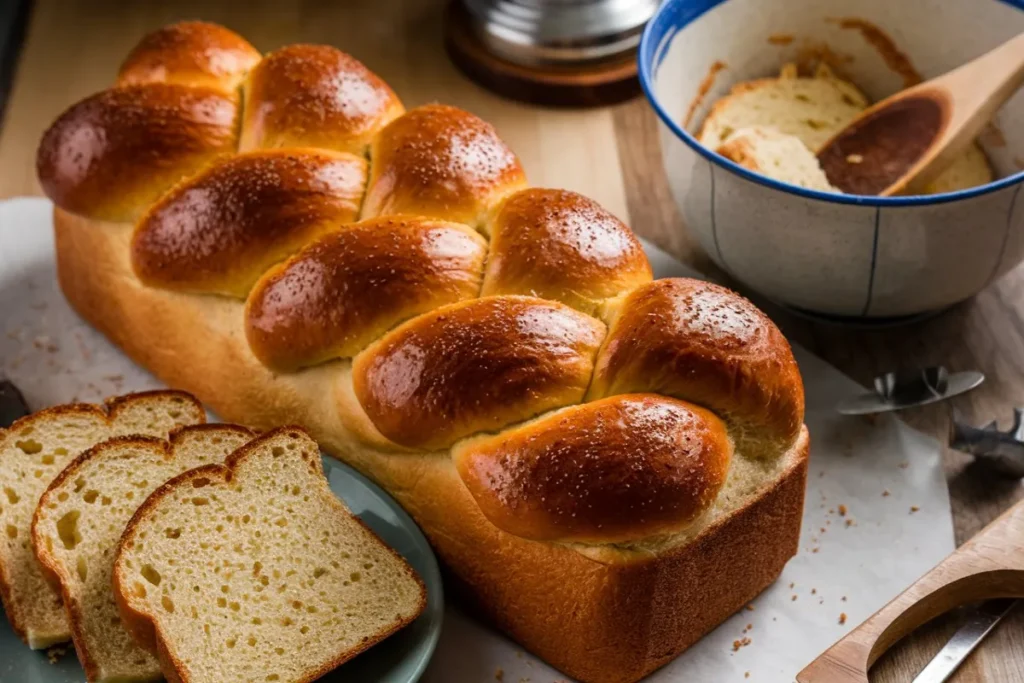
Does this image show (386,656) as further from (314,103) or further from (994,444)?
(994,444)

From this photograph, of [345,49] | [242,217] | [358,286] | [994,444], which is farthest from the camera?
[345,49]

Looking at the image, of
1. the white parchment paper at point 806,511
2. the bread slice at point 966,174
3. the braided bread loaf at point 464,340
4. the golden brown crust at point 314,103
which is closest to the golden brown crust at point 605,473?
the braided bread loaf at point 464,340

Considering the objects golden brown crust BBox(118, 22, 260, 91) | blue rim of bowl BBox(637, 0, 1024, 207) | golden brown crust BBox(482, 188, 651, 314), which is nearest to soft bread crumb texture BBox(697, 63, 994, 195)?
blue rim of bowl BBox(637, 0, 1024, 207)

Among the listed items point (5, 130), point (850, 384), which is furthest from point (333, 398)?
point (5, 130)

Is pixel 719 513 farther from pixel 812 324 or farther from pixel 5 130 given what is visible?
pixel 5 130

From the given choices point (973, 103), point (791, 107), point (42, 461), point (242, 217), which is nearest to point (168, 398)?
point (42, 461)

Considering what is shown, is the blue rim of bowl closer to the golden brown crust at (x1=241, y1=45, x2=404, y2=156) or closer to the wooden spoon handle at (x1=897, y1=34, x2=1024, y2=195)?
the wooden spoon handle at (x1=897, y1=34, x2=1024, y2=195)
